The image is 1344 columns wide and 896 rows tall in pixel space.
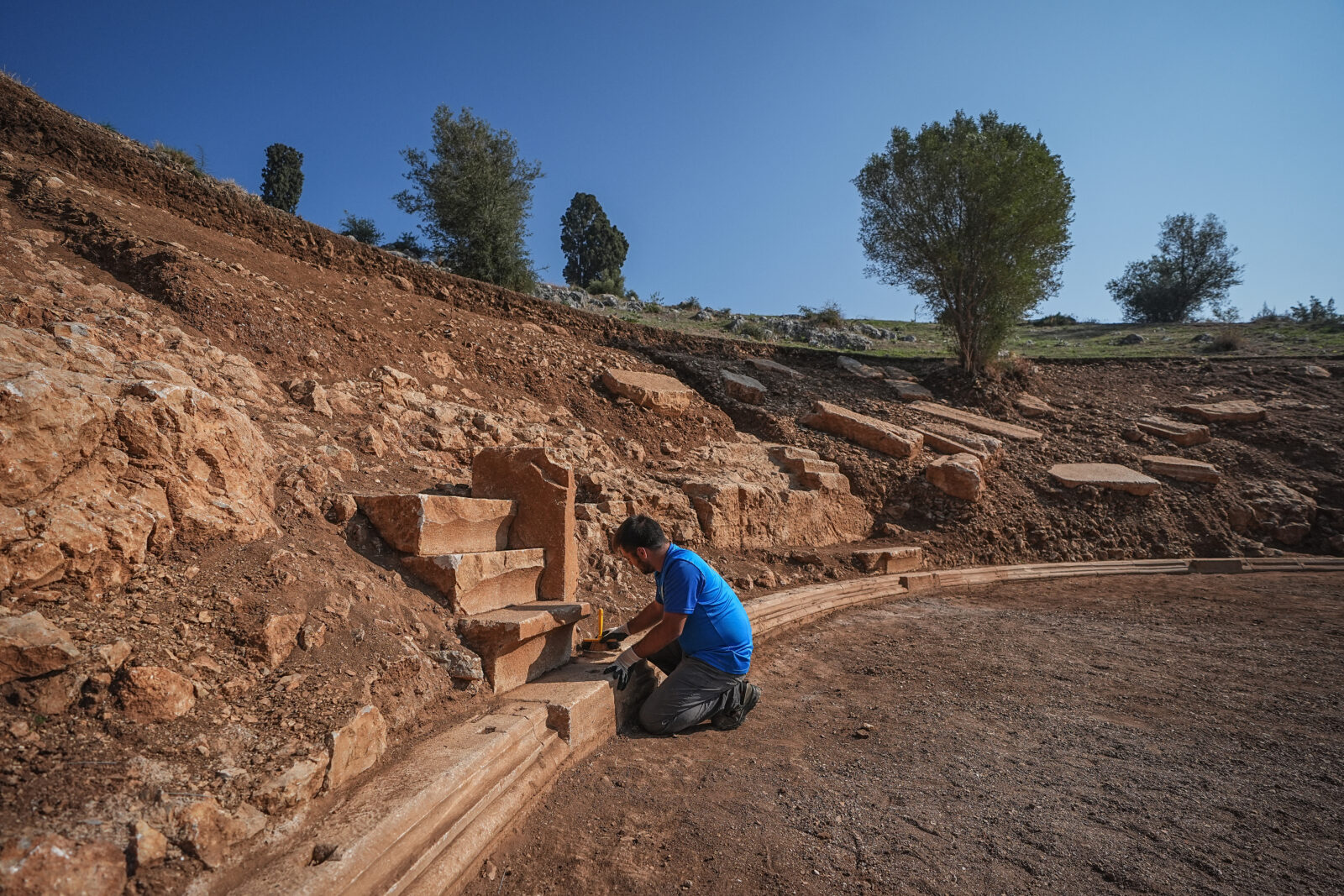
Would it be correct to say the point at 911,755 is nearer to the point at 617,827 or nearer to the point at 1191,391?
the point at 617,827

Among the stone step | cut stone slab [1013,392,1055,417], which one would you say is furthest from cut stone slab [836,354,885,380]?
the stone step

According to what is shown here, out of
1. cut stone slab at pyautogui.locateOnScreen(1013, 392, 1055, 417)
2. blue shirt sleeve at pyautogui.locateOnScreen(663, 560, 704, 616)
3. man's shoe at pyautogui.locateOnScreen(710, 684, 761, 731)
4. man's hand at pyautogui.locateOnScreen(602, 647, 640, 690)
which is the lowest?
man's shoe at pyautogui.locateOnScreen(710, 684, 761, 731)

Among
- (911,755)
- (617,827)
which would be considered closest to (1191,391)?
(911,755)

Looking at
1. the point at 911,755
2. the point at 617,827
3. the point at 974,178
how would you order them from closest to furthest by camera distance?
the point at 617,827
the point at 911,755
the point at 974,178

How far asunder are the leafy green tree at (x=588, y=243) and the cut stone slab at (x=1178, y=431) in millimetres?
30013

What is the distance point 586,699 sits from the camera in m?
2.94

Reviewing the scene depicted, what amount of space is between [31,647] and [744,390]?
26.7ft

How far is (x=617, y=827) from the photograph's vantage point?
2330 mm

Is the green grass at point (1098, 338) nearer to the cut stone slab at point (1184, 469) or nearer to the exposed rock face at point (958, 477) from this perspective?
the cut stone slab at point (1184, 469)

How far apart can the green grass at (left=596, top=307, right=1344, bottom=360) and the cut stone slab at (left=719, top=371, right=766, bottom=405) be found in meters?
3.64

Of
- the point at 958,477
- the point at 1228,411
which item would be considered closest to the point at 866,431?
the point at 958,477

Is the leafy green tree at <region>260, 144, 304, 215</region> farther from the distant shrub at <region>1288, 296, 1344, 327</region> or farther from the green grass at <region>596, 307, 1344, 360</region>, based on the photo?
the distant shrub at <region>1288, 296, 1344, 327</region>

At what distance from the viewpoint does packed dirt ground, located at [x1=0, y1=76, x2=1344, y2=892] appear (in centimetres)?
183

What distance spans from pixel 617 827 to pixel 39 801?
163 centimetres
